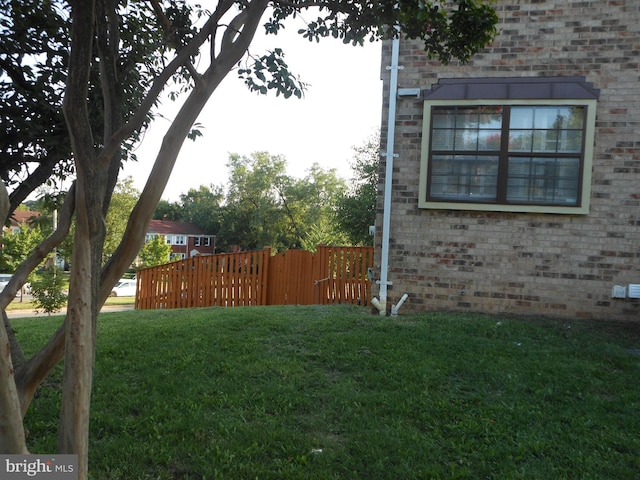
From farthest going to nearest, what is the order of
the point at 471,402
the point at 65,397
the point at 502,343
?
1. the point at 502,343
2. the point at 471,402
3. the point at 65,397

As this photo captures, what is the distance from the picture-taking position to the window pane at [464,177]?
23.5 ft

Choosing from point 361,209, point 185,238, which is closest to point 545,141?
point 361,209

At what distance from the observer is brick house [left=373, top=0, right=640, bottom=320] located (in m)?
6.79

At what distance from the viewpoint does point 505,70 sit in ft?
23.4

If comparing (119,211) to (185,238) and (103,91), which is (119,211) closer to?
(103,91)

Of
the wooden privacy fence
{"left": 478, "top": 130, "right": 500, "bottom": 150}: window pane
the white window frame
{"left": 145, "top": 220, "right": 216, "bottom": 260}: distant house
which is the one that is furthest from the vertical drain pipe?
{"left": 145, "top": 220, "right": 216, "bottom": 260}: distant house

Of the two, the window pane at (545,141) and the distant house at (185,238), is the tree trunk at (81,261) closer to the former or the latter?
the window pane at (545,141)

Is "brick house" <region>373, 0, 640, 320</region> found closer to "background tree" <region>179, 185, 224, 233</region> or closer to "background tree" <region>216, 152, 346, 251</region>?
"background tree" <region>216, 152, 346, 251</region>

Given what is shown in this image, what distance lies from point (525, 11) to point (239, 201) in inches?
1690

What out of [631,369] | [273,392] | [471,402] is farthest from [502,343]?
[273,392]

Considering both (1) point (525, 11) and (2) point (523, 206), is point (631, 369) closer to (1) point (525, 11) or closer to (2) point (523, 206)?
(2) point (523, 206)

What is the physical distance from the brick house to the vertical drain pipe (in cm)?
2

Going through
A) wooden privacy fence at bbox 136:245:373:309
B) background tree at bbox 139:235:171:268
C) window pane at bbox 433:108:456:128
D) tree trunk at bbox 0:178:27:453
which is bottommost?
background tree at bbox 139:235:171:268

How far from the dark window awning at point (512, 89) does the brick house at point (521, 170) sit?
18mm
